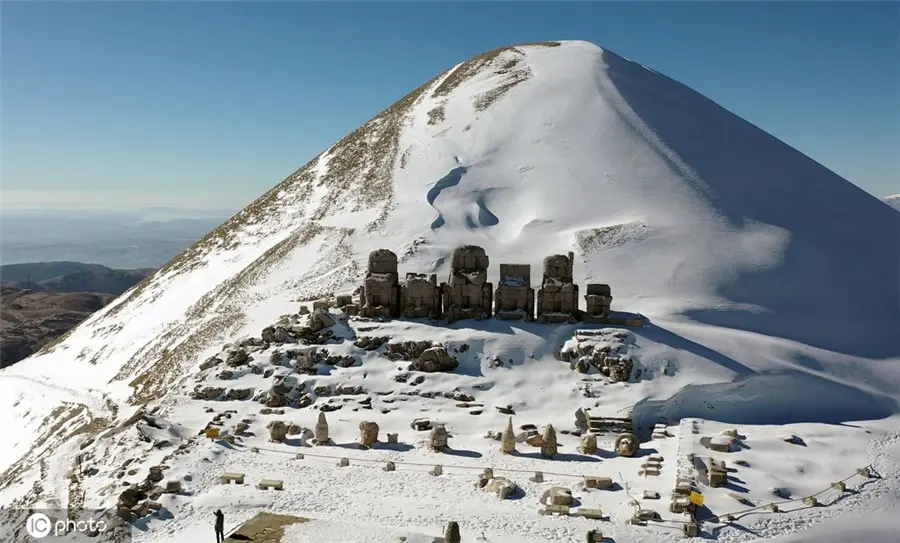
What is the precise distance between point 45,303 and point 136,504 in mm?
89516

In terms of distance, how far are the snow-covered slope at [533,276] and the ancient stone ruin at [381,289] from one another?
1.35 metres

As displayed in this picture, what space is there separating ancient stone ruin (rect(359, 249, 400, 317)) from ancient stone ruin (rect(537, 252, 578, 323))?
6.89 meters

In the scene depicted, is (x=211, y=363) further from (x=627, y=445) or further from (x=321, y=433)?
(x=627, y=445)

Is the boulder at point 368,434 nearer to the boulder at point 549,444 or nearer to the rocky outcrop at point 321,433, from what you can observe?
the rocky outcrop at point 321,433

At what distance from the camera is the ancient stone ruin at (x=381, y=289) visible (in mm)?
33656

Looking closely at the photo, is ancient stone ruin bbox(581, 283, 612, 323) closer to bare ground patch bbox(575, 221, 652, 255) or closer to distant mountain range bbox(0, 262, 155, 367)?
bare ground patch bbox(575, 221, 652, 255)

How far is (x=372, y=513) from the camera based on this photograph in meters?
20.1

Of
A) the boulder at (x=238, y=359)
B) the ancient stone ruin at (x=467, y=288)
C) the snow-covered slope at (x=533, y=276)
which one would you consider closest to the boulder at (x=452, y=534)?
the snow-covered slope at (x=533, y=276)

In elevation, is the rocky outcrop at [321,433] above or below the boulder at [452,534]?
above

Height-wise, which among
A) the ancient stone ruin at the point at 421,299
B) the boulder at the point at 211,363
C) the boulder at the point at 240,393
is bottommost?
the boulder at the point at 240,393

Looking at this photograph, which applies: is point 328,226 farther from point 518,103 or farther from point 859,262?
point 859,262

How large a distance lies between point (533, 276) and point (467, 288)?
29.1ft

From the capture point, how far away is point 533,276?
41344 millimetres

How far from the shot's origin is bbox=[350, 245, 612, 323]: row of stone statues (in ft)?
108
